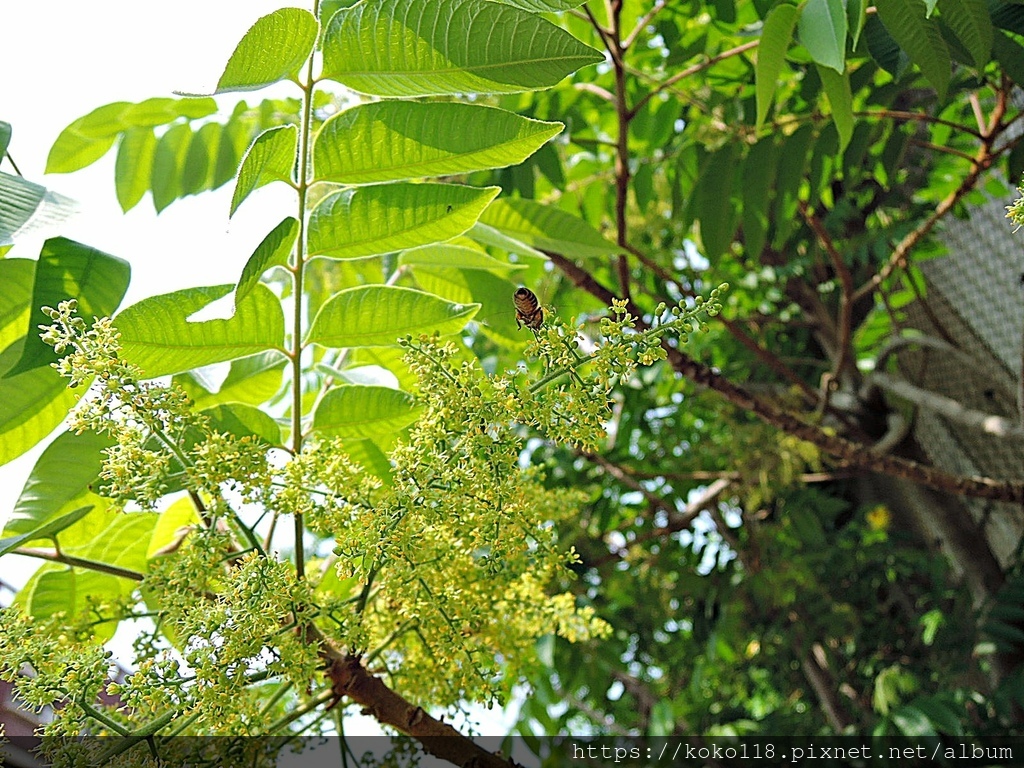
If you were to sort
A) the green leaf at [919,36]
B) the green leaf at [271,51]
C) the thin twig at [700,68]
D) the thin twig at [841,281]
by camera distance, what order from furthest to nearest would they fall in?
the thin twig at [841,281] < the thin twig at [700,68] < the green leaf at [919,36] < the green leaf at [271,51]

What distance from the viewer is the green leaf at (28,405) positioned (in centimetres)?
58

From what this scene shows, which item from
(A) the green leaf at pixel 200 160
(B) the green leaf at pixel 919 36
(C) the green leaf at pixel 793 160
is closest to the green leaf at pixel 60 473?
(B) the green leaf at pixel 919 36

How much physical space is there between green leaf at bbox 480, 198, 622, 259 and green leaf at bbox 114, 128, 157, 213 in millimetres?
695

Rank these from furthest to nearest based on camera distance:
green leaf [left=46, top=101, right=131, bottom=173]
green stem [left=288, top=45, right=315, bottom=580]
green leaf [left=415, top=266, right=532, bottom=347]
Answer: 1. green leaf [left=46, top=101, right=131, bottom=173]
2. green leaf [left=415, top=266, right=532, bottom=347]
3. green stem [left=288, top=45, right=315, bottom=580]

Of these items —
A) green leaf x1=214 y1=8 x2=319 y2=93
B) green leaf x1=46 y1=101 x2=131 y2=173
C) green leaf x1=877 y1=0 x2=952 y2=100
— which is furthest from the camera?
green leaf x1=46 y1=101 x2=131 y2=173

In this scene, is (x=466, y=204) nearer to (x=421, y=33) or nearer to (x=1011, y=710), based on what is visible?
(x=421, y=33)

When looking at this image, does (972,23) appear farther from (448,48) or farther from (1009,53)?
(448,48)

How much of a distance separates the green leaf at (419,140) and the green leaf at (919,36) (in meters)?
0.35

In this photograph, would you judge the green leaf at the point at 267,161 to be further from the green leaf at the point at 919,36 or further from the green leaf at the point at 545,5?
the green leaf at the point at 919,36

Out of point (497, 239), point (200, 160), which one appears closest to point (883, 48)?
point (497, 239)

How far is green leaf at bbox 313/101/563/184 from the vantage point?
1.86ft

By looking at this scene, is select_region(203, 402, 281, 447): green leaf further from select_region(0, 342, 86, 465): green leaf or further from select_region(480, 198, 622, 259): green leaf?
select_region(480, 198, 622, 259): green leaf

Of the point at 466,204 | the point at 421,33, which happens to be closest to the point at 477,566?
the point at 466,204

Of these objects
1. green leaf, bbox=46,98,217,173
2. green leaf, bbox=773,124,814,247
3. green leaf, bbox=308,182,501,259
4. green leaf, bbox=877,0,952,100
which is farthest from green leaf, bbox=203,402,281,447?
green leaf, bbox=773,124,814,247
